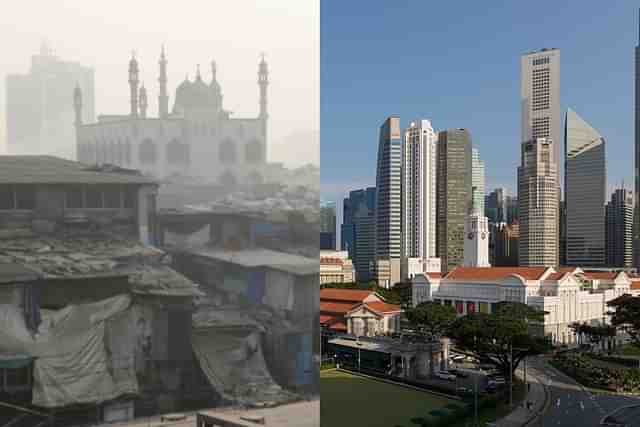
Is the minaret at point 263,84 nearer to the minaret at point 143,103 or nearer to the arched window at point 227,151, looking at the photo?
the arched window at point 227,151

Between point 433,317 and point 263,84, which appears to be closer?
point 263,84

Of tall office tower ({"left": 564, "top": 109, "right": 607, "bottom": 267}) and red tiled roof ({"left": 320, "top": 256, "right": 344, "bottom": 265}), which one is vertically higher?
tall office tower ({"left": 564, "top": 109, "right": 607, "bottom": 267})

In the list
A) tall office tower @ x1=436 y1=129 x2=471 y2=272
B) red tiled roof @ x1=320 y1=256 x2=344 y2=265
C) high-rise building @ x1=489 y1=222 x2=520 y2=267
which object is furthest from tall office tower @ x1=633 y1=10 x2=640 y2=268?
red tiled roof @ x1=320 y1=256 x2=344 y2=265

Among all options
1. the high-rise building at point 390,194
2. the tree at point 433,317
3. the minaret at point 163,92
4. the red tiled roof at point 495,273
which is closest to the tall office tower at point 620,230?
the high-rise building at point 390,194

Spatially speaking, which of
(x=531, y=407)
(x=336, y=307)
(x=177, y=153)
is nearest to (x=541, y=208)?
(x=336, y=307)

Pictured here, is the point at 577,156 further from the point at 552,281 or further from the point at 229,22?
the point at 229,22

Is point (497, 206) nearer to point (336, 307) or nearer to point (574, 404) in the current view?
point (336, 307)

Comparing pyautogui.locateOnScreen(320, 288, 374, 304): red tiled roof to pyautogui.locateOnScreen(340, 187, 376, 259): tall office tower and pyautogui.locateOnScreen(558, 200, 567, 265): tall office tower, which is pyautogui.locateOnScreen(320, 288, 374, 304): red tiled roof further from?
pyautogui.locateOnScreen(340, 187, 376, 259): tall office tower
